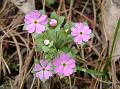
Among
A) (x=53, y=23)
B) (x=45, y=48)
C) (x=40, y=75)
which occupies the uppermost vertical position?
(x=53, y=23)

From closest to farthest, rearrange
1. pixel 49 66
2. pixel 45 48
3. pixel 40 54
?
pixel 45 48 < pixel 49 66 < pixel 40 54

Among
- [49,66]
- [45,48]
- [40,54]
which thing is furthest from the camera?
[40,54]

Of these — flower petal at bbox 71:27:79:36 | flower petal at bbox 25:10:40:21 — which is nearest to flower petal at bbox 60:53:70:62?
flower petal at bbox 71:27:79:36

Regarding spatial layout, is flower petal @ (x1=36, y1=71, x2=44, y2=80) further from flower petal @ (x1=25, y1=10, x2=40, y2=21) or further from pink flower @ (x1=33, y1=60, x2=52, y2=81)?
flower petal @ (x1=25, y1=10, x2=40, y2=21)

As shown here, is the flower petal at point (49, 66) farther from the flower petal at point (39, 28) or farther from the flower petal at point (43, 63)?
the flower petal at point (39, 28)

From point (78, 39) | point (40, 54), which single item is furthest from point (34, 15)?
A: point (40, 54)

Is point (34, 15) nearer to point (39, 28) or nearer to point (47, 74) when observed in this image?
point (39, 28)
